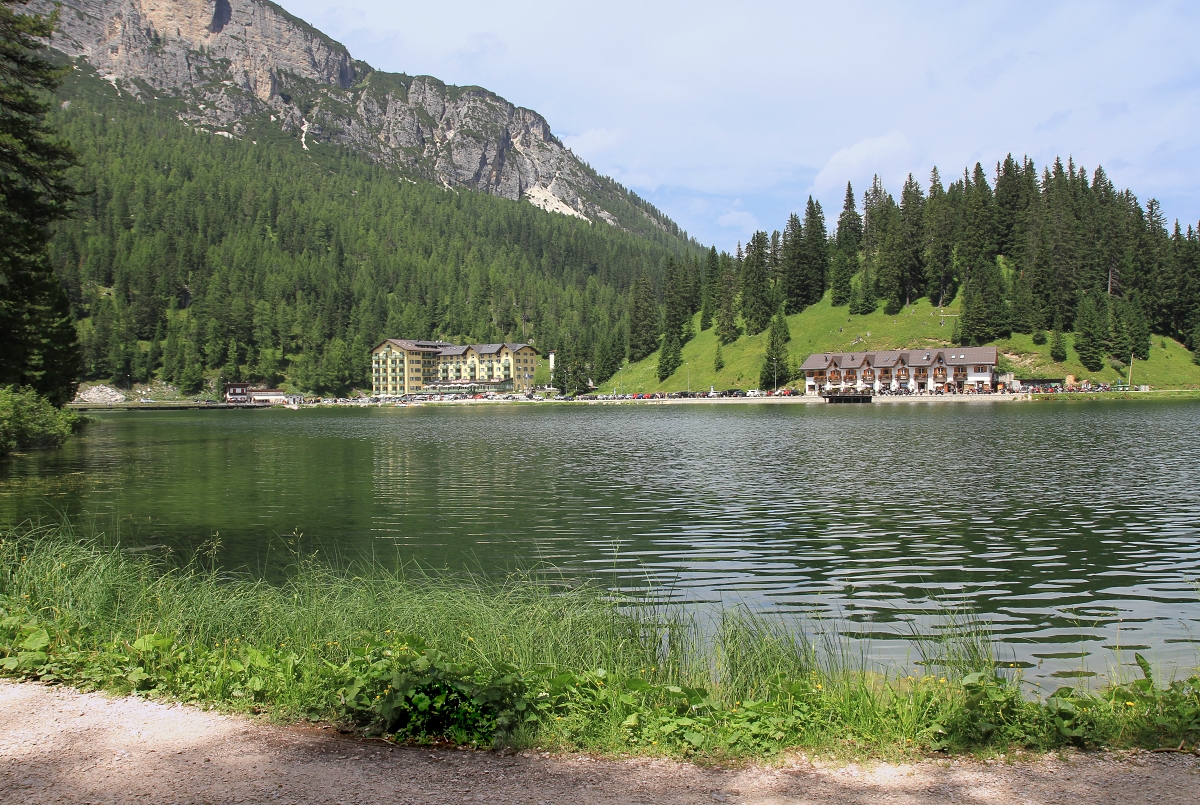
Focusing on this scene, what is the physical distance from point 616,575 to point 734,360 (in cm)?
15688

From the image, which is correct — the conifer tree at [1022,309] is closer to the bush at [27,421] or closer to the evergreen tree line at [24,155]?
the bush at [27,421]

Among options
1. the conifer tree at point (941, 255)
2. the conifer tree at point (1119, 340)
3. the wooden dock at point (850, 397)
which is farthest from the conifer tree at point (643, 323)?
the conifer tree at point (1119, 340)

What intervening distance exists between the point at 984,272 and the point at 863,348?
27.6 m

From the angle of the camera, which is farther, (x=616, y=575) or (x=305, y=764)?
(x=616, y=575)

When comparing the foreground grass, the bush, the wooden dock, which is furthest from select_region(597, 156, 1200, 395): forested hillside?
the foreground grass

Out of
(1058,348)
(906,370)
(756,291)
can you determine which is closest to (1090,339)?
(1058,348)

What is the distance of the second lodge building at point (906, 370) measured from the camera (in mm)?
143500

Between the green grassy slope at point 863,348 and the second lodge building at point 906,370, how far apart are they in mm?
4927

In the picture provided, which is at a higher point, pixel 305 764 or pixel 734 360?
pixel 734 360

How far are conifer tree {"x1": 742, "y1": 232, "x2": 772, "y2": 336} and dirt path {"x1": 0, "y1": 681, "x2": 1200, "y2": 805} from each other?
173 meters

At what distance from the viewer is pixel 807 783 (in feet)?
22.1

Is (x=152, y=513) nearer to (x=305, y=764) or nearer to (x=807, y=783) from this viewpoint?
(x=305, y=764)

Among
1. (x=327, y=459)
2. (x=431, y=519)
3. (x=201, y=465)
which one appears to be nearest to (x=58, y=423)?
(x=201, y=465)

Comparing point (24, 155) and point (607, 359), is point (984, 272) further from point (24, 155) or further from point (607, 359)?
point (24, 155)
